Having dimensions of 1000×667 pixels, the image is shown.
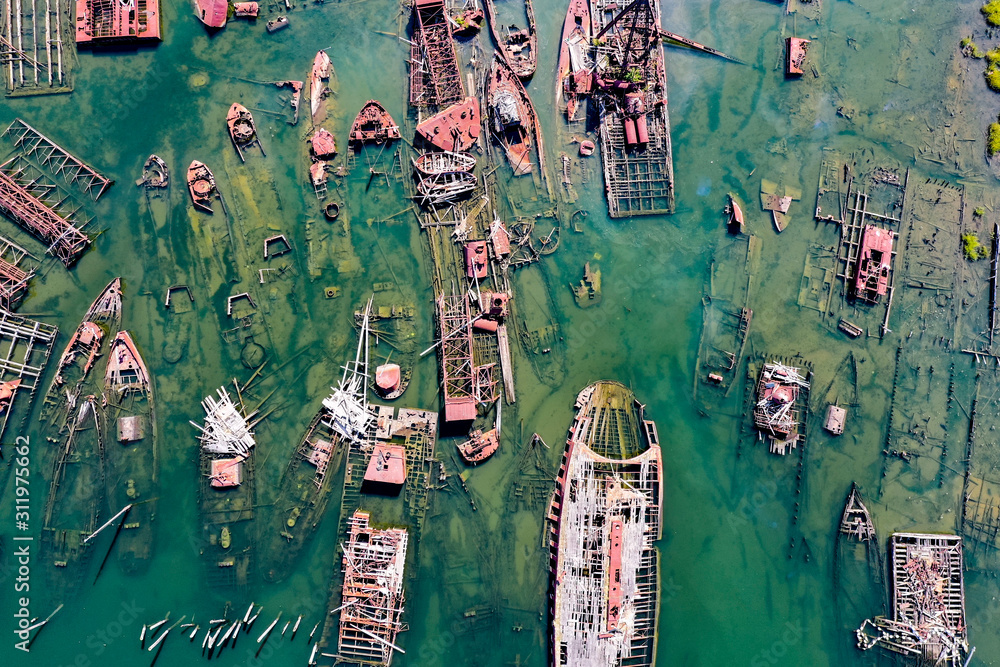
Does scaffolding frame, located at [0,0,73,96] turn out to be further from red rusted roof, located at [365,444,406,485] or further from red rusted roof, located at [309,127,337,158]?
red rusted roof, located at [365,444,406,485]

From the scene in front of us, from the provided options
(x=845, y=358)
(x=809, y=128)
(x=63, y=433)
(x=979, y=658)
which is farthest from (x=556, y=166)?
(x=979, y=658)

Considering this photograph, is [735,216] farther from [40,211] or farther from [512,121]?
[40,211]

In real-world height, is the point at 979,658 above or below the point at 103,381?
below

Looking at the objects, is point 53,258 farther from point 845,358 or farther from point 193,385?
point 845,358

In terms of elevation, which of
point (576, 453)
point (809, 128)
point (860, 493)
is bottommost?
point (860, 493)

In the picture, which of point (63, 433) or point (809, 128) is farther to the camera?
point (809, 128)

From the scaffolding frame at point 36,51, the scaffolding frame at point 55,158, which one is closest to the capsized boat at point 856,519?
the scaffolding frame at point 55,158

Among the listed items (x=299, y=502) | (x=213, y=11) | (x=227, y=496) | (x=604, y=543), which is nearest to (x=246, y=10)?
(x=213, y=11)
